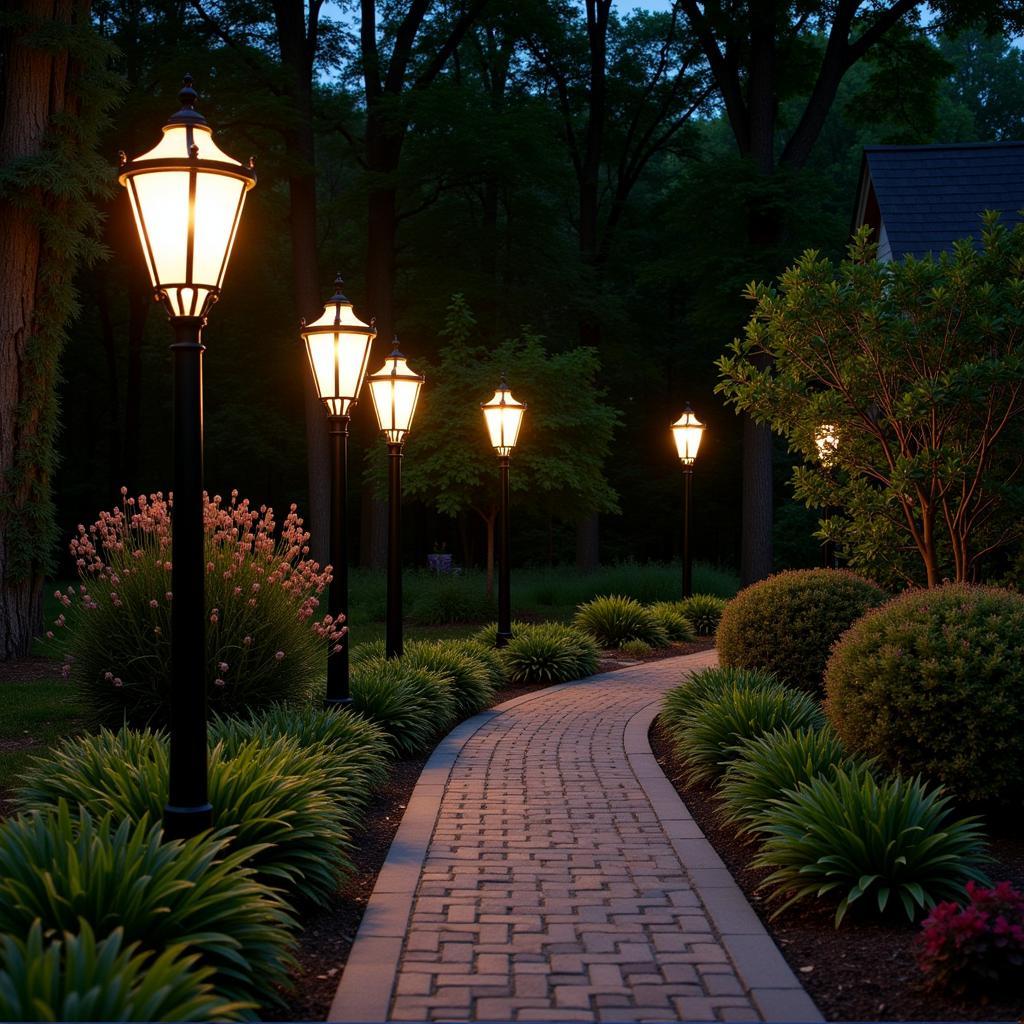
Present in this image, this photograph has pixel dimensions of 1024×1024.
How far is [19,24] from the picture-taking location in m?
13.5

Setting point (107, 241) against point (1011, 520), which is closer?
point (1011, 520)

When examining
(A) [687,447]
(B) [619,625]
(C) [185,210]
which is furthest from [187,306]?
(A) [687,447]

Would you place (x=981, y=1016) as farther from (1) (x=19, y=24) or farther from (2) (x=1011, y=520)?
(1) (x=19, y=24)

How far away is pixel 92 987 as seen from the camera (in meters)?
3.19

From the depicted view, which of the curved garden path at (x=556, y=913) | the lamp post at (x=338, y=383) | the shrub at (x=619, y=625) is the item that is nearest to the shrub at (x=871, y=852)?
the curved garden path at (x=556, y=913)

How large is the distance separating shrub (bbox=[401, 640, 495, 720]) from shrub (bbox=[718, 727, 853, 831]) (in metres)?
4.33

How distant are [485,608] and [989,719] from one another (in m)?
14.2

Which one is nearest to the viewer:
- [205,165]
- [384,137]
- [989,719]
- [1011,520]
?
[205,165]

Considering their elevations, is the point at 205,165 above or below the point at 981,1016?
above

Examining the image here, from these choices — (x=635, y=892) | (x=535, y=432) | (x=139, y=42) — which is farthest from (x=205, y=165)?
(x=139, y=42)

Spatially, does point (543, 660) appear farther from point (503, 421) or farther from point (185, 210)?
point (185, 210)

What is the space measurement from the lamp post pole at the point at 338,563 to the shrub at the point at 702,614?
10737 millimetres

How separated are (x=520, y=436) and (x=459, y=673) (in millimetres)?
10003

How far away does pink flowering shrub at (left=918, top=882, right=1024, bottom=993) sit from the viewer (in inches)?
158
